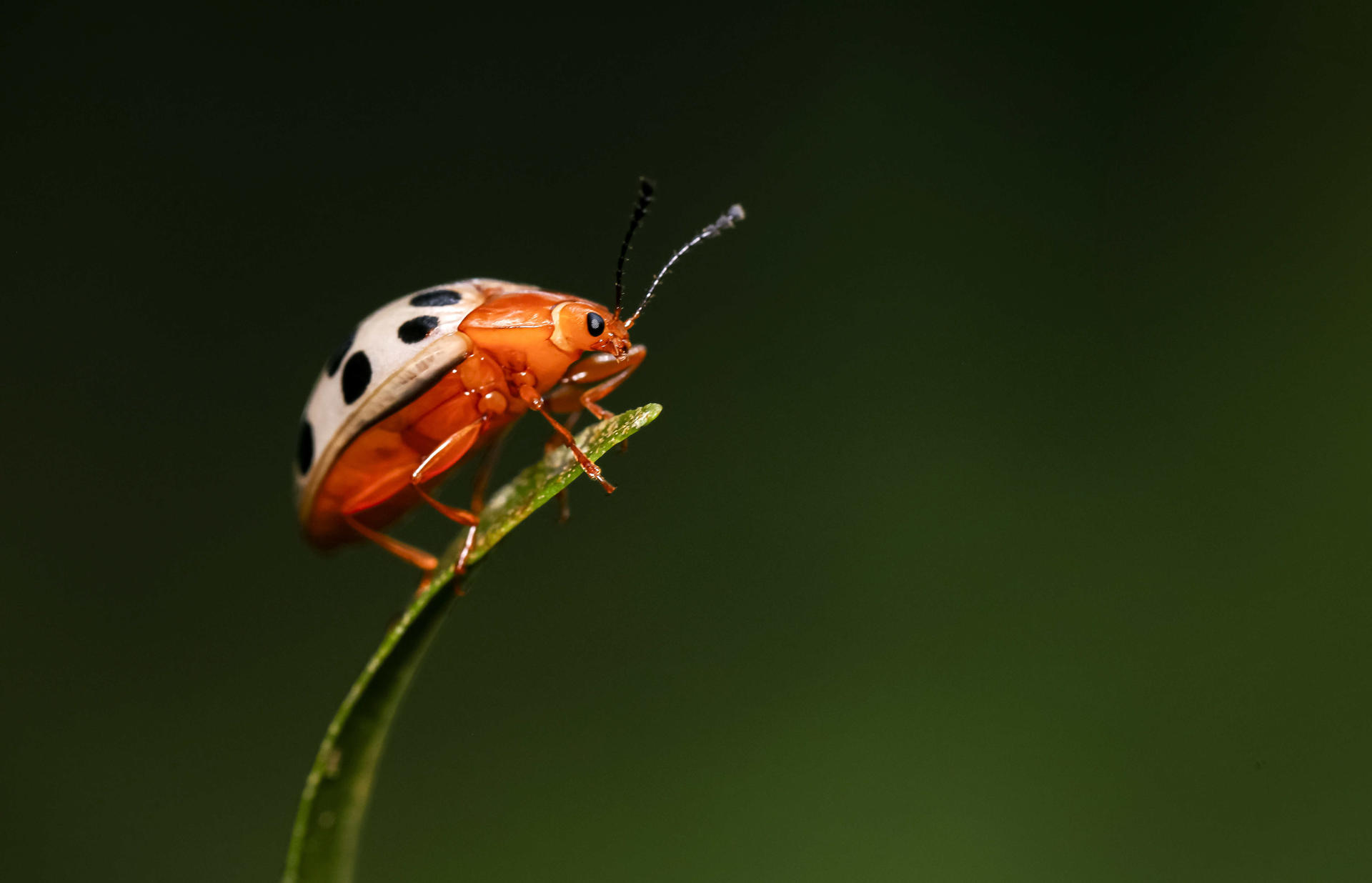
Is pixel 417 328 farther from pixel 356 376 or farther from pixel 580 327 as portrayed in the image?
pixel 580 327

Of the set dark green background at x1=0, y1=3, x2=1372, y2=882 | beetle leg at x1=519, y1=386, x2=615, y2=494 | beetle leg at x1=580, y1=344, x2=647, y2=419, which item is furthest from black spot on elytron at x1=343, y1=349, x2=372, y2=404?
dark green background at x1=0, y1=3, x2=1372, y2=882

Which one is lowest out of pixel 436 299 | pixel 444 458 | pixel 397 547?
pixel 397 547

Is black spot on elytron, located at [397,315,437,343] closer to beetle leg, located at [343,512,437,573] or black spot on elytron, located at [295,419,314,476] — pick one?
black spot on elytron, located at [295,419,314,476]

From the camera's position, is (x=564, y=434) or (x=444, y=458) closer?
(x=564, y=434)

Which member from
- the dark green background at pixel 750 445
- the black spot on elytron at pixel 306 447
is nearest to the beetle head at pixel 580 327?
the black spot on elytron at pixel 306 447

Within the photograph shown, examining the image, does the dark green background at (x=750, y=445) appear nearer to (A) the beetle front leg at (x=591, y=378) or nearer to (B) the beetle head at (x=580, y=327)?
(A) the beetle front leg at (x=591, y=378)

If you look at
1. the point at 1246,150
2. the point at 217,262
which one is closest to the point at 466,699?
the point at 217,262

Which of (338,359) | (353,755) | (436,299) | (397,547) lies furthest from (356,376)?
(353,755)
